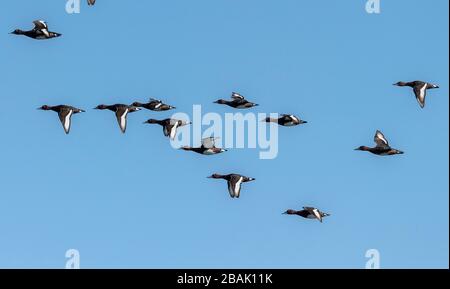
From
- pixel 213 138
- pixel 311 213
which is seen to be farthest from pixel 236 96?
pixel 311 213

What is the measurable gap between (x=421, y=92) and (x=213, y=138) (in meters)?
13.1

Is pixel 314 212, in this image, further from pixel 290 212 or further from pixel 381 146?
pixel 381 146

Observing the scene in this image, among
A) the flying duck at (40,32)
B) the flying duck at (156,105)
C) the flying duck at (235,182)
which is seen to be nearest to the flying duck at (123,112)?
the flying duck at (156,105)

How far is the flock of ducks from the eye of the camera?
83250mm

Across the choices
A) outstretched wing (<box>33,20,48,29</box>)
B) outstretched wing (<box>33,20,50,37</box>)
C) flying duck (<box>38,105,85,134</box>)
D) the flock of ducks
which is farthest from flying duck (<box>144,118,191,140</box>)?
outstretched wing (<box>33,20,48,29</box>)

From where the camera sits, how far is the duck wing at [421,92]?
272 feet

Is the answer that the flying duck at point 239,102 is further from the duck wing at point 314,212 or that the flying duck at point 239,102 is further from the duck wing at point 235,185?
the duck wing at point 314,212

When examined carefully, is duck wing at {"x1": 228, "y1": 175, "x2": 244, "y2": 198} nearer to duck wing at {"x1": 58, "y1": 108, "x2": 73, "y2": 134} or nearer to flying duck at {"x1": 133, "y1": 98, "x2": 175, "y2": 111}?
flying duck at {"x1": 133, "y1": 98, "x2": 175, "y2": 111}

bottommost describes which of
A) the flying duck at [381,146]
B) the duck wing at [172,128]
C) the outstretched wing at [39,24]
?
the flying duck at [381,146]
